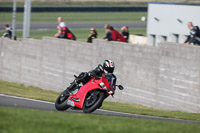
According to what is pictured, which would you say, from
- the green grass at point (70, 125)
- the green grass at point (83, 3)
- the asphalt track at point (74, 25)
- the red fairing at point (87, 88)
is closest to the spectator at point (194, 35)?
the red fairing at point (87, 88)

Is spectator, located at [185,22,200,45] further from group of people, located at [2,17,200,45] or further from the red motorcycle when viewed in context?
the red motorcycle

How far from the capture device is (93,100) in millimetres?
11500

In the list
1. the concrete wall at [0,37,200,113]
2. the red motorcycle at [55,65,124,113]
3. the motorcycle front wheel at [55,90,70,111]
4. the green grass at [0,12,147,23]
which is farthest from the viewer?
the green grass at [0,12,147,23]

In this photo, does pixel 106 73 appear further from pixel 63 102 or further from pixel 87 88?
pixel 63 102

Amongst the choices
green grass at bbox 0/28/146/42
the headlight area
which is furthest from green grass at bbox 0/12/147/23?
the headlight area

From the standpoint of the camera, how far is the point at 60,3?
5525 centimetres

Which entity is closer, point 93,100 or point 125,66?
point 93,100

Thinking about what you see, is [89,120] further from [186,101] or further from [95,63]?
[95,63]

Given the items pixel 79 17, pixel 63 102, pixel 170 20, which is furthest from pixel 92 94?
pixel 79 17

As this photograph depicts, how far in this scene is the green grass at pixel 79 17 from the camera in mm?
46037

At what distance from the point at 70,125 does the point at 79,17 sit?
44.0 m

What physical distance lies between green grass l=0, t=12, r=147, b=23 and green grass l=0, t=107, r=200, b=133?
3380 cm

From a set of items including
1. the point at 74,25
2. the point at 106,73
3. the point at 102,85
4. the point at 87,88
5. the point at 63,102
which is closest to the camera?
the point at 102,85

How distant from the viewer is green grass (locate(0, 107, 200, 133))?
7.95m
